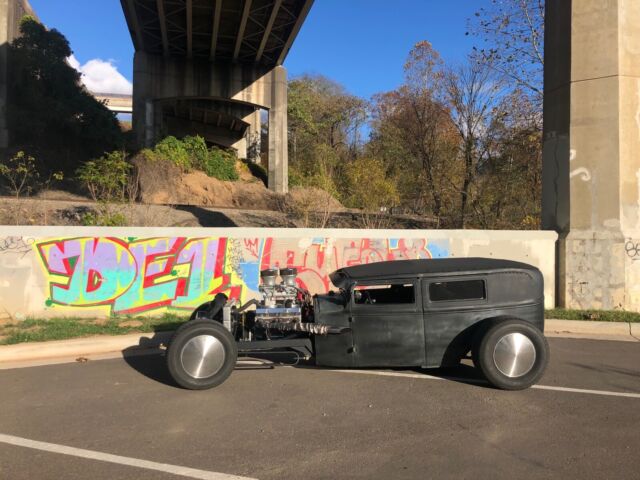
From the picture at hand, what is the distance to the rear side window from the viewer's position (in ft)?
18.2

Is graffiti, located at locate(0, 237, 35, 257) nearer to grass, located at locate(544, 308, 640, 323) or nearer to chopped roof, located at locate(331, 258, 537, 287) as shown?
chopped roof, located at locate(331, 258, 537, 287)

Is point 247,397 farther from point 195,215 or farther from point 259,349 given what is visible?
point 195,215

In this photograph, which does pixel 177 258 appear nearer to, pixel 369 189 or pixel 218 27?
pixel 369 189

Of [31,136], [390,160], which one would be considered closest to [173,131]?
[31,136]

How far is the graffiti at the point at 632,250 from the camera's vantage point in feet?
33.8

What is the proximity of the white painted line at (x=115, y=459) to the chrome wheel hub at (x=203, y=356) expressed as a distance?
152 centimetres

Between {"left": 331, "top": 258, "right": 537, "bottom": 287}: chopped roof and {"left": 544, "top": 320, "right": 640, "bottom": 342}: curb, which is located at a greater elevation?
{"left": 331, "top": 258, "right": 537, "bottom": 287}: chopped roof

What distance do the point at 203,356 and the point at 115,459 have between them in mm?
1665

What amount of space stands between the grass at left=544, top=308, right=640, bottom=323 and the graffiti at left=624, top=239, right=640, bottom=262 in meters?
1.17

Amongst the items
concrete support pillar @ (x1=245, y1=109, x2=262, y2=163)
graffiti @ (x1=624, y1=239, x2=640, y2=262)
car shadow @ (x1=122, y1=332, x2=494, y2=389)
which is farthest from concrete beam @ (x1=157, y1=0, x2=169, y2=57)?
graffiti @ (x1=624, y1=239, x2=640, y2=262)

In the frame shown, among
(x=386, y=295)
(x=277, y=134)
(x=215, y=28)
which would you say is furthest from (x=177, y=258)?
(x=277, y=134)

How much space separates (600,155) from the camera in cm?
1041

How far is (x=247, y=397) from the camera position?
5184 millimetres

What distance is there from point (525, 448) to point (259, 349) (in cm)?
291
